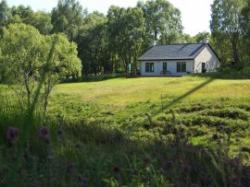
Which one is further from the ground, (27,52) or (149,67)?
(27,52)

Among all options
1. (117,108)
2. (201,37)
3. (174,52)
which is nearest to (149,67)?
(174,52)

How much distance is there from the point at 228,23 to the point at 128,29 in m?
11.2

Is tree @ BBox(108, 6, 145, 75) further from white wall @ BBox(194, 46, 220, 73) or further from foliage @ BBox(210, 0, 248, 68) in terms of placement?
foliage @ BBox(210, 0, 248, 68)

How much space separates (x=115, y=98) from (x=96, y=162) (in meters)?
23.8

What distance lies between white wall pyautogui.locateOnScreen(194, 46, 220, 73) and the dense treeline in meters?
1.31

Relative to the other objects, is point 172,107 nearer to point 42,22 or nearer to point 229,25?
point 229,25

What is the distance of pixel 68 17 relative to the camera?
76062mm

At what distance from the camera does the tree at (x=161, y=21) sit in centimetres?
7294

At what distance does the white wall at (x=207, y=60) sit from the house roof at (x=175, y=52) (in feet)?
1.74

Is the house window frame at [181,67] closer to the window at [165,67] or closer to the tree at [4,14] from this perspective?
the window at [165,67]

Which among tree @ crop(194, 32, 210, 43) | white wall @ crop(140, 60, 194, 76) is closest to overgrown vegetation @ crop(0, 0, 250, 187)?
white wall @ crop(140, 60, 194, 76)

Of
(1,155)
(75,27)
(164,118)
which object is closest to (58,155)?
(1,155)

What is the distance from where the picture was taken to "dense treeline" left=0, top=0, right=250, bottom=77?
2301 inches

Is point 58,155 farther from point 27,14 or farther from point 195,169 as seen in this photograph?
point 27,14
